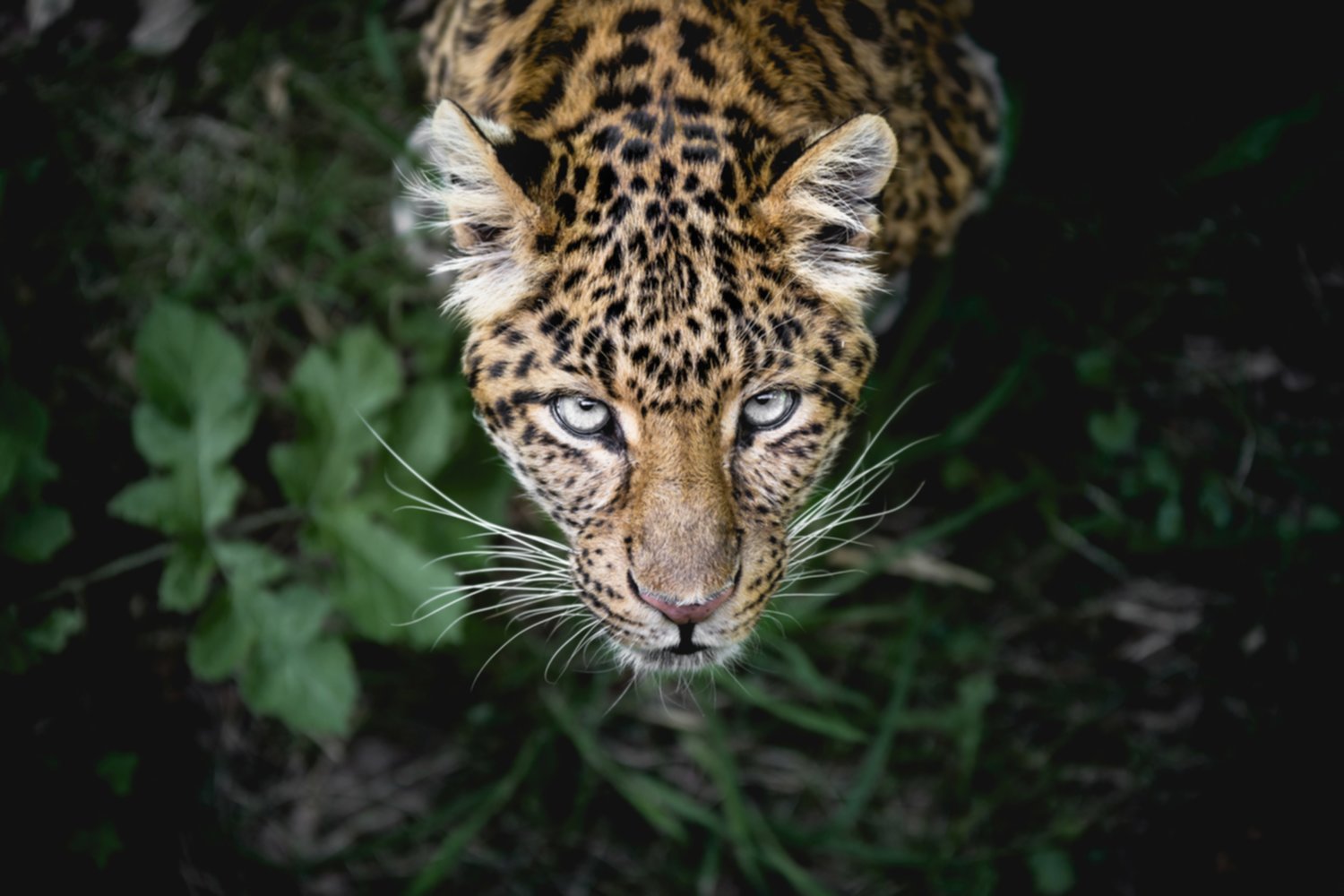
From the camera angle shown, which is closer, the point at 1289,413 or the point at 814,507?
the point at 814,507

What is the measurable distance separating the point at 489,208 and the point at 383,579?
142 centimetres

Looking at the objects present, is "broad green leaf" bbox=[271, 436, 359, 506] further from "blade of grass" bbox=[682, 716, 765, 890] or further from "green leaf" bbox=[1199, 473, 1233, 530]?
"green leaf" bbox=[1199, 473, 1233, 530]

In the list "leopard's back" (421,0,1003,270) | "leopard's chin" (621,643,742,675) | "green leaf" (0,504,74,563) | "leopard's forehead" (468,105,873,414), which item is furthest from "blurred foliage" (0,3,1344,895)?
"leopard's forehead" (468,105,873,414)

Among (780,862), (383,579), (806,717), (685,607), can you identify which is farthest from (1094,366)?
(383,579)

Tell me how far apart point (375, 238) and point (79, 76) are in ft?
4.34

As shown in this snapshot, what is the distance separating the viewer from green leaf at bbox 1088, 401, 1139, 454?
3.55 meters

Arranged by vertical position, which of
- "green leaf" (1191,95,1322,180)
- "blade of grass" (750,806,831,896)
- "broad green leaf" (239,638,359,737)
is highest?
"green leaf" (1191,95,1322,180)

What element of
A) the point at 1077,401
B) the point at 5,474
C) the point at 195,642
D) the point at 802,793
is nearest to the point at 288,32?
the point at 5,474

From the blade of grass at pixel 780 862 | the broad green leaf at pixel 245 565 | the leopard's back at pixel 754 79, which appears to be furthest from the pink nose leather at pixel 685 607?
the blade of grass at pixel 780 862

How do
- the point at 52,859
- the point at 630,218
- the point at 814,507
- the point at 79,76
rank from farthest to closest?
the point at 79,76 < the point at 52,859 < the point at 814,507 < the point at 630,218

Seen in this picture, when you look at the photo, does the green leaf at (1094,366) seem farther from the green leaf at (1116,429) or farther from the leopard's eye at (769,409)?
the leopard's eye at (769,409)

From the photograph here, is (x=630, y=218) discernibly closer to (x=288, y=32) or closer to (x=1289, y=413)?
(x=288, y=32)

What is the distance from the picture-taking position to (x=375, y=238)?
159 inches

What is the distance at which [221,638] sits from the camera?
315 cm
